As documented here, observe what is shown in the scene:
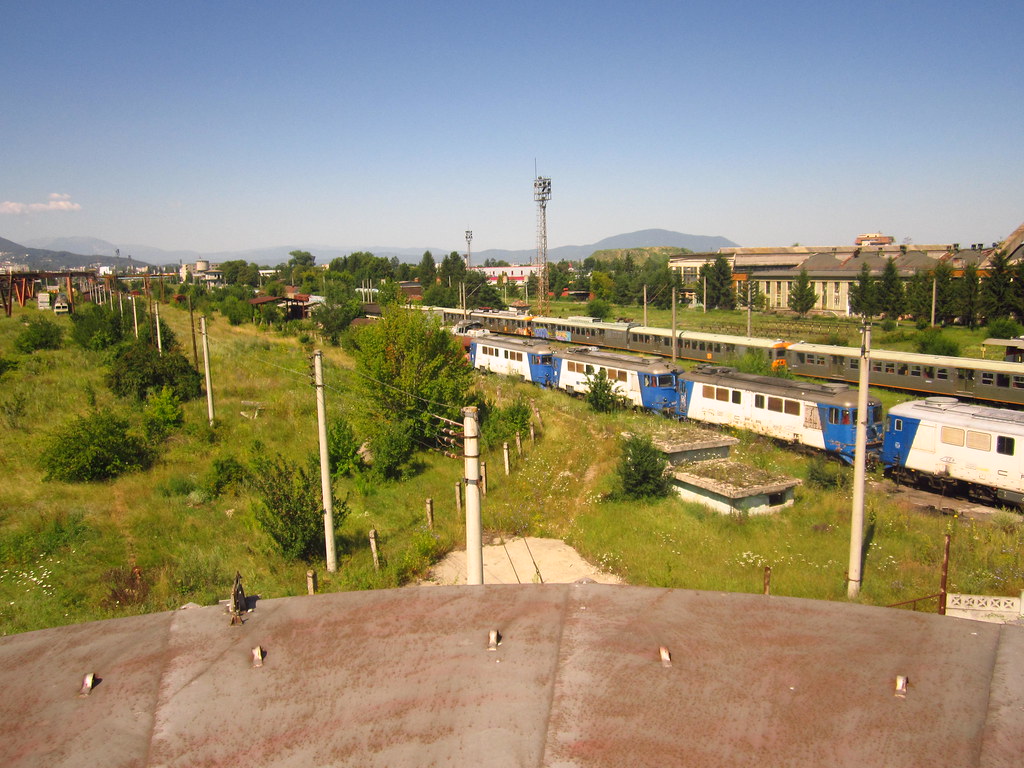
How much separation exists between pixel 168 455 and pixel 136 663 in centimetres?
1901

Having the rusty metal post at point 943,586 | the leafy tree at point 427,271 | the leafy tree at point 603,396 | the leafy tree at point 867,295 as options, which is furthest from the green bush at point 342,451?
the leafy tree at point 427,271

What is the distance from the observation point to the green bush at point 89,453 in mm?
18250

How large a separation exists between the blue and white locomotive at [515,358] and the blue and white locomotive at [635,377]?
8.15ft

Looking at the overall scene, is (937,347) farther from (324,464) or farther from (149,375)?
(149,375)

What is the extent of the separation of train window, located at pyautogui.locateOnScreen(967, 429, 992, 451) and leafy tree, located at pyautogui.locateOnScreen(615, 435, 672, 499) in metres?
7.66

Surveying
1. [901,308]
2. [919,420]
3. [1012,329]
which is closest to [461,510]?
[919,420]

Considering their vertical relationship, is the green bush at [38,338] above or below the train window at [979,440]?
above

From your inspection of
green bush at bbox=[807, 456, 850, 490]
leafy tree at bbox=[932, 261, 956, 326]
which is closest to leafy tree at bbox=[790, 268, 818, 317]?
leafy tree at bbox=[932, 261, 956, 326]

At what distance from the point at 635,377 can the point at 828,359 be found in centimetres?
1111

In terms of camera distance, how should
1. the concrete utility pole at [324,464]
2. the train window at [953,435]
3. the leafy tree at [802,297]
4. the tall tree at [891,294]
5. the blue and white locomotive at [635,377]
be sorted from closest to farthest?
1. the concrete utility pole at [324,464]
2. the train window at [953,435]
3. the blue and white locomotive at [635,377]
4. the tall tree at [891,294]
5. the leafy tree at [802,297]

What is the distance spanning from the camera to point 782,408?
72.2 feet

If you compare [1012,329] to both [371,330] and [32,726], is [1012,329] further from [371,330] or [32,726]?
[32,726]

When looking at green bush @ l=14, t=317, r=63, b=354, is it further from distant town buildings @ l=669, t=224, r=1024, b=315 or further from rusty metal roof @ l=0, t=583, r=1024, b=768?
distant town buildings @ l=669, t=224, r=1024, b=315

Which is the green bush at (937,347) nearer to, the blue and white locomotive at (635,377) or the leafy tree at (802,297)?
the blue and white locomotive at (635,377)
